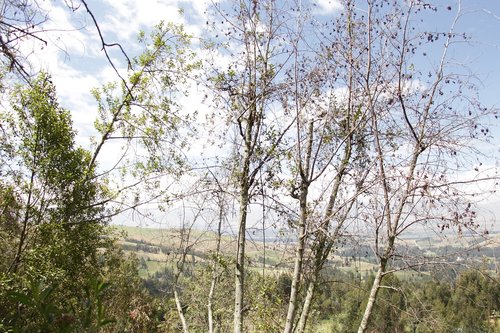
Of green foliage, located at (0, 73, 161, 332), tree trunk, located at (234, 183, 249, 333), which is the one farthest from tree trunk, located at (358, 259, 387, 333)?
green foliage, located at (0, 73, 161, 332)

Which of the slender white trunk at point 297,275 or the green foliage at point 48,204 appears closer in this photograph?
the slender white trunk at point 297,275

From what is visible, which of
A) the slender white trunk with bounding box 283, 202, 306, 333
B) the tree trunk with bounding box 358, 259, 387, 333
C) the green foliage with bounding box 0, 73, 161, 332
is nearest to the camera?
the slender white trunk with bounding box 283, 202, 306, 333

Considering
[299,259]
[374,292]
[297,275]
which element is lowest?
[374,292]

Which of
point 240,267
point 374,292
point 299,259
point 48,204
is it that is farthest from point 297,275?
point 48,204

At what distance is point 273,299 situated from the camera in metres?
7.02

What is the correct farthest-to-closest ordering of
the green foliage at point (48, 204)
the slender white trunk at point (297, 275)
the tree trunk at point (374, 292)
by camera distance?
the green foliage at point (48, 204) < the tree trunk at point (374, 292) < the slender white trunk at point (297, 275)

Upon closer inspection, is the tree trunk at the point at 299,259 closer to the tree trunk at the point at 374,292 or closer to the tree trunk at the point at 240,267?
the tree trunk at the point at 240,267

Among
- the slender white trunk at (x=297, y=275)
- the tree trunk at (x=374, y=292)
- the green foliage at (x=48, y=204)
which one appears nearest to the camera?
the slender white trunk at (x=297, y=275)

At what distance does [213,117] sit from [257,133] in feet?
3.31

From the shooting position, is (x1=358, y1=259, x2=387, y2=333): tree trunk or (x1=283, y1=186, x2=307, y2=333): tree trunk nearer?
(x1=283, y1=186, x2=307, y2=333): tree trunk

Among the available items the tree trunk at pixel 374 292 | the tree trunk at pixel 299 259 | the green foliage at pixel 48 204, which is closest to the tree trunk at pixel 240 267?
the tree trunk at pixel 299 259

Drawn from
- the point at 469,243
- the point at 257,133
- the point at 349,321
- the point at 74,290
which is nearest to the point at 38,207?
the point at 74,290

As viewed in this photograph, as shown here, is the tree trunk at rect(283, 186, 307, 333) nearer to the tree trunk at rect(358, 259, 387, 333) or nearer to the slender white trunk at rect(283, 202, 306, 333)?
the slender white trunk at rect(283, 202, 306, 333)

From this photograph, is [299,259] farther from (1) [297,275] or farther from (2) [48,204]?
(2) [48,204]
